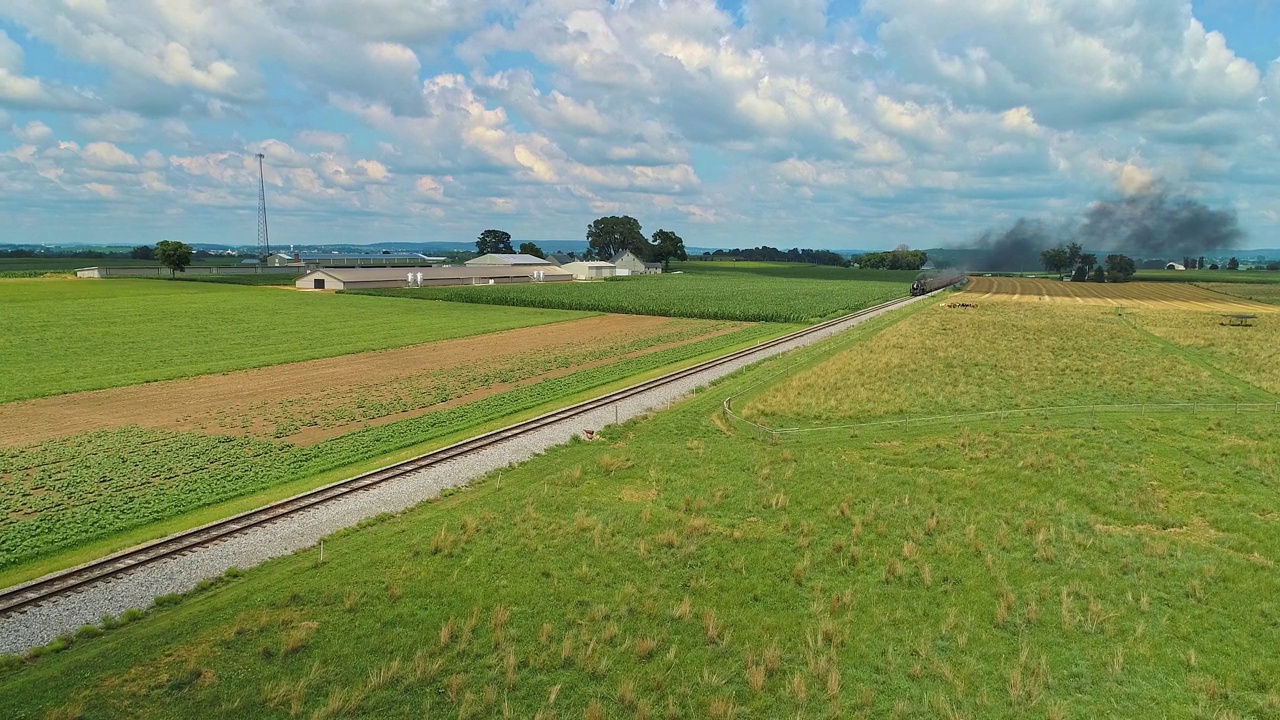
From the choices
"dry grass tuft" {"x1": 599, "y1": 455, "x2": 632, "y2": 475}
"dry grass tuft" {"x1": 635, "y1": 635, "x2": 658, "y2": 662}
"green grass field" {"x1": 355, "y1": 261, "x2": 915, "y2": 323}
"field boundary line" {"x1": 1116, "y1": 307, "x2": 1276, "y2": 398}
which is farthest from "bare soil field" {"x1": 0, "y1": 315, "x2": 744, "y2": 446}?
"field boundary line" {"x1": 1116, "y1": 307, "x2": 1276, "y2": 398}

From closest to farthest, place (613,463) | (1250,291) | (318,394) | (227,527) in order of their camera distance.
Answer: (227,527)
(613,463)
(318,394)
(1250,291)

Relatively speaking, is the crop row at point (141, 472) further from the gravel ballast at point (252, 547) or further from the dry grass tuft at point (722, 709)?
the dry grass tuft at point (722, 709)

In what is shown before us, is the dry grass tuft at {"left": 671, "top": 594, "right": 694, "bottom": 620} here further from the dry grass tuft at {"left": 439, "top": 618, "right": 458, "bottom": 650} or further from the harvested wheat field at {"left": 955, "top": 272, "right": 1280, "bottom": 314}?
the harvested wheat field at {"left": 955, "top": 272, "right": 1280, "bottom": 314}

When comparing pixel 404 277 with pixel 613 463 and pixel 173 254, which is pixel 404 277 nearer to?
pixel 173 254

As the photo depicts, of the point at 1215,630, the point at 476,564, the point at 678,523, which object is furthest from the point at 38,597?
the point at 1215,630

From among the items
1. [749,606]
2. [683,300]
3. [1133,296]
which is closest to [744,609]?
[749,606]

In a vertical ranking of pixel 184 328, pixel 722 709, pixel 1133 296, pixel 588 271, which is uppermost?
pixel 588 271

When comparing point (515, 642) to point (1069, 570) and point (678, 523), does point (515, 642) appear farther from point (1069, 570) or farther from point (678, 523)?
point (1069, 570)
